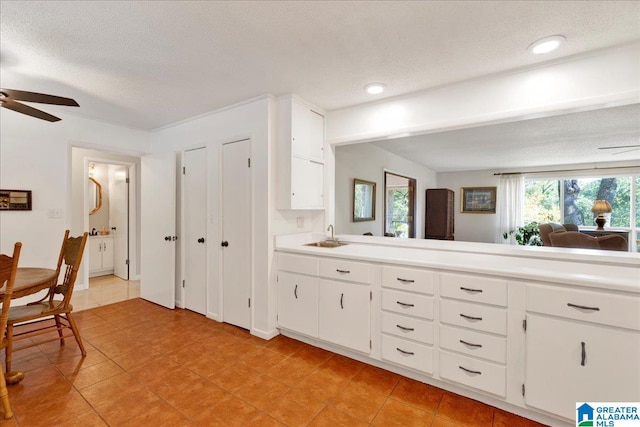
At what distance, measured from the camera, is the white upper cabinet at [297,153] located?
2730 millimetres

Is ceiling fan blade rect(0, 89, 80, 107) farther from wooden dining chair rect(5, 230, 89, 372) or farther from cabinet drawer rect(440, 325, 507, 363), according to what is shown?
cabinet drawer rect(440, 325, 507, 363)

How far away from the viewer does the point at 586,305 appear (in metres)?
1.54

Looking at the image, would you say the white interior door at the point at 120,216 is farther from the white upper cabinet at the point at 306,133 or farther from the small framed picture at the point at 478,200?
the small framed picture at the point at 478,200

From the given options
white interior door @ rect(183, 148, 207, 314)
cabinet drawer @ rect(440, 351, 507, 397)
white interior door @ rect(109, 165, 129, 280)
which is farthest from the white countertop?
white interior door @ rect(109, 165, 129, 280)

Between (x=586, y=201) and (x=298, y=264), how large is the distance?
3297 mm

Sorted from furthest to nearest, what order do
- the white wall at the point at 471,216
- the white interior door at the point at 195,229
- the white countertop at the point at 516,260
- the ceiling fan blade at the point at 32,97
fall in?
the white wall at the point at 471,216
the white interior door at the point at 195,229
the ceiling fan blade at the point at 32,97
the white countertop at the point at 516,260

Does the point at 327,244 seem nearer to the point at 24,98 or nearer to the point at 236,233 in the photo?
the point at 236,233

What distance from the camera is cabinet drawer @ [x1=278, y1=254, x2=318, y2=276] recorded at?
2.57 meters

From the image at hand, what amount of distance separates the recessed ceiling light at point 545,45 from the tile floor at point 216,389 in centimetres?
236

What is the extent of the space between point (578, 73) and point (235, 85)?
2.62 meters

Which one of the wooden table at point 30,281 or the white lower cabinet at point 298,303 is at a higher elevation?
the wooden table at point 30,281

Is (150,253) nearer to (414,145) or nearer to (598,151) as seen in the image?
(414,145)

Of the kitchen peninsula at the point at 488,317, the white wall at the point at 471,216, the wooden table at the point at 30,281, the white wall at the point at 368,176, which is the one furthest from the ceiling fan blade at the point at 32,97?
the white wall at the point at 471,216

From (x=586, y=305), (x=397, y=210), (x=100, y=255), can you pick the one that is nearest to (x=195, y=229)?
(x=397, y=210)
